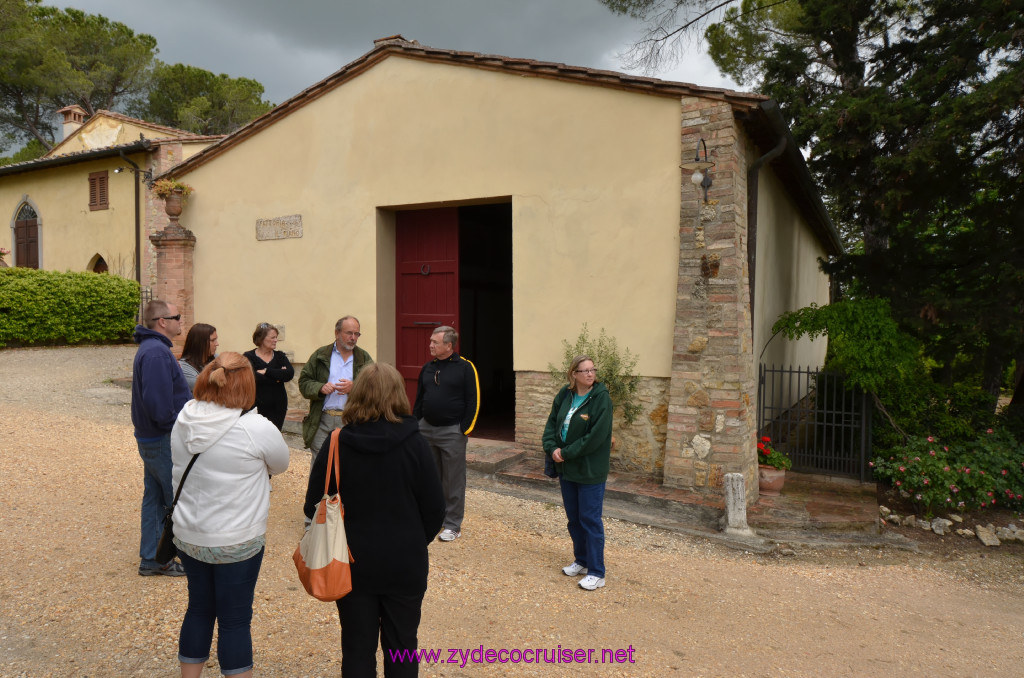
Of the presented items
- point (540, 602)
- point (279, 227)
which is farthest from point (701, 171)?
point (279, 227)

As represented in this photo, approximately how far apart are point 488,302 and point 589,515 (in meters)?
7.20

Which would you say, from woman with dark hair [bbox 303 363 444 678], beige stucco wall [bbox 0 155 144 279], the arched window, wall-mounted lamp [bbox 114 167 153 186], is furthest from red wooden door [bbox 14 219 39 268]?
woman with dark hair [bbox 303 363 444 678]

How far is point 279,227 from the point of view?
8.71 m

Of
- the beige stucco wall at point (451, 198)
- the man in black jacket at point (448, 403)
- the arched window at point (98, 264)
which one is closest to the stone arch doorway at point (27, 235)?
the arched window at point (98, 264)

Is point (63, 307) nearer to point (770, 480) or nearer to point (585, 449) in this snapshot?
point (585, 449)

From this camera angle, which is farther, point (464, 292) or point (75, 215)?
point (75, 215)

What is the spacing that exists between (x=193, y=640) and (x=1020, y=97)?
810cm

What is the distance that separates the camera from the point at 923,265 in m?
8.66

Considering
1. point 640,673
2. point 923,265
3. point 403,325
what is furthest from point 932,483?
point 403,325

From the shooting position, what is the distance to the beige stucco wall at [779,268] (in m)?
7.91

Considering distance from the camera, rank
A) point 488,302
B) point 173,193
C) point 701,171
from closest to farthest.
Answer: point 701,171 → point 173,193 → point 488,302

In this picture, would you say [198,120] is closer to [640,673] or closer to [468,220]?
[468,220]

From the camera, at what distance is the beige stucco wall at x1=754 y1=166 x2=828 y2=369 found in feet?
26.0

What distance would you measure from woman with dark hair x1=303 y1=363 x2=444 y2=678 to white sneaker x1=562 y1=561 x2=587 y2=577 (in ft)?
7.18
